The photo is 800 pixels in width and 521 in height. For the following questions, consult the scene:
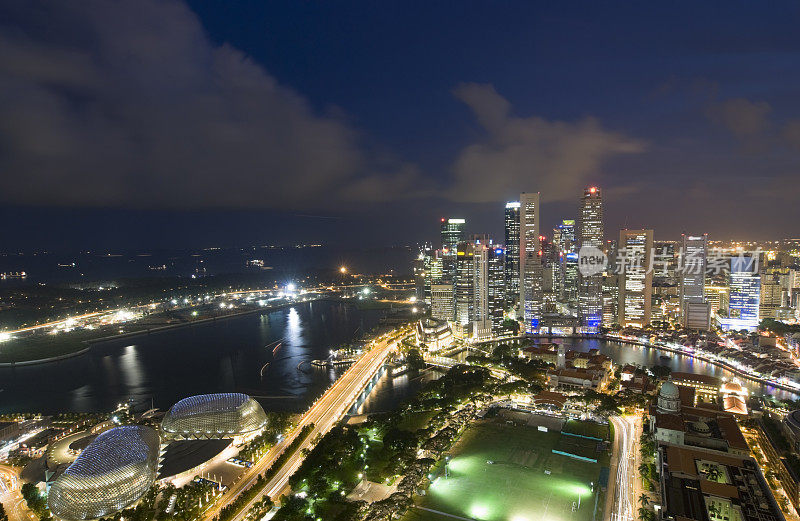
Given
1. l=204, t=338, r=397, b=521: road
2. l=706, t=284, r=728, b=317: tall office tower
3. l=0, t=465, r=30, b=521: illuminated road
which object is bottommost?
l=0, t=465, r=30, b=521: illuminated road

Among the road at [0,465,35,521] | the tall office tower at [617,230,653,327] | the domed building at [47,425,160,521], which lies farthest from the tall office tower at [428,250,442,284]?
the road at [0,465,35,521]

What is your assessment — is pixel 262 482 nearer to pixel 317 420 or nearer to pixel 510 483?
pixel 317 420

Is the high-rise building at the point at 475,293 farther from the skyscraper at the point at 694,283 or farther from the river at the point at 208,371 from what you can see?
the skyscraper at the point at 694,283

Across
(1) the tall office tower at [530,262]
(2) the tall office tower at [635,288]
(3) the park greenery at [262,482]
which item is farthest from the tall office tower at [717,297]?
(3) the park greenery at [262,482]

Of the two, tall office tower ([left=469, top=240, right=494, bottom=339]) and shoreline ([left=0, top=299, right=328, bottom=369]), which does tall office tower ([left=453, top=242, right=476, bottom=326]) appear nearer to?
tall office tower ([left=469, top=240, right=494, bottom=339])

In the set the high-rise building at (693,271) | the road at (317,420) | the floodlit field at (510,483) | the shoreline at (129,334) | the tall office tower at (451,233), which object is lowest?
the shoreline at (129,334)

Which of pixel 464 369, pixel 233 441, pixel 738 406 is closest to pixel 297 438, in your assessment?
pixel 233 441

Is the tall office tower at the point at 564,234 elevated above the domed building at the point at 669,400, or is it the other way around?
the tall office tower at the point at 564,234
